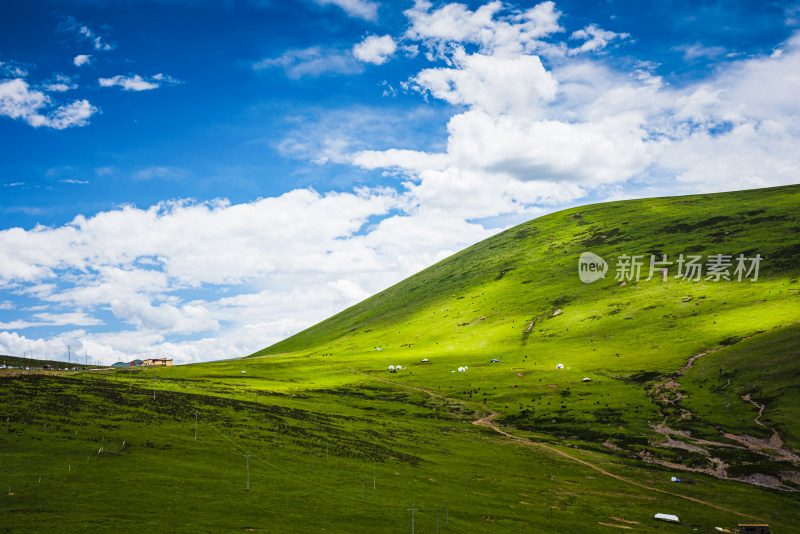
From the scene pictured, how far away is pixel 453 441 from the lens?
342 feet

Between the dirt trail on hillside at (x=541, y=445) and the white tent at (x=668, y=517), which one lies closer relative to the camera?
the white tent at (x=668, y=517)

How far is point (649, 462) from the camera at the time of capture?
94125 millimetres

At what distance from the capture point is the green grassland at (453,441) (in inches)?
2087

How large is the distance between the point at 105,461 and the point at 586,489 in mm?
68852

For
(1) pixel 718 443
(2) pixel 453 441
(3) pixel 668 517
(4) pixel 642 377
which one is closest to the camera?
(3) pixel 668 517

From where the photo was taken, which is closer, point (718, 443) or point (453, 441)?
point (718, 443)

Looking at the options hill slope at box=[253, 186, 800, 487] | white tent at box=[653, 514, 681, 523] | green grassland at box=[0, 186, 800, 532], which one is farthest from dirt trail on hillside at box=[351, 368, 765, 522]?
white tent at box=[653, 514, 681, 523]

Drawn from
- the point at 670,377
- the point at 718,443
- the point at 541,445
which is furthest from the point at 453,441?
the point at 670,377

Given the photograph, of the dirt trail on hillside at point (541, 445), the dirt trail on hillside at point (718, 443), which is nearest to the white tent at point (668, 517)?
the dirt trail on hillside at point (541, 445)

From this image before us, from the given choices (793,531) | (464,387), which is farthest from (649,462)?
(464,387)

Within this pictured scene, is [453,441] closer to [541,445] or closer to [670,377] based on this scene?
[541,445]

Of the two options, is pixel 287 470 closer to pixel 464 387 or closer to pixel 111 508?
pixel 111 508

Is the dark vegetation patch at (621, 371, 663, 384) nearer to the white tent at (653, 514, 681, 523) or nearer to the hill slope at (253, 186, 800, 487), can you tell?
the hill slope at (253, 186, 800, 487)

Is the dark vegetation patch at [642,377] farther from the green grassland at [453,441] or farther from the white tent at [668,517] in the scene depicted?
the white tent at [668,517]
